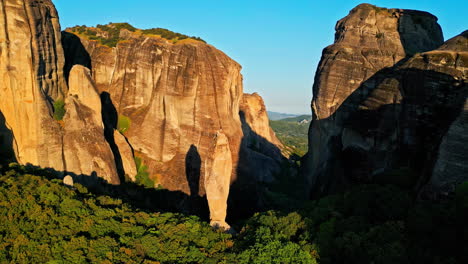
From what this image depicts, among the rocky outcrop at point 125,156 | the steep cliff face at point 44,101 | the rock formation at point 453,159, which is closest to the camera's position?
the rock formation at point 453,159

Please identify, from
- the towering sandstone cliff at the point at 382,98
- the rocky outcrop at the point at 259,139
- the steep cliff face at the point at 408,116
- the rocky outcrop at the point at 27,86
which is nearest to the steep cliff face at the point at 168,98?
the rocky outcrop at the point at 27,86

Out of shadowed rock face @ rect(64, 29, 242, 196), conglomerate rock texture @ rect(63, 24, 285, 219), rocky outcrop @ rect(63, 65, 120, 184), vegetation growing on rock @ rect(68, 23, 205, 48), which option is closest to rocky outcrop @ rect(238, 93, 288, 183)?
conglomerate rock texture @ rect(63, 24, 285, 219)

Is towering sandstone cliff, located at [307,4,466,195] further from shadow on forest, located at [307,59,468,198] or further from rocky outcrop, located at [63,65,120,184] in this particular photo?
rocky outcrop, located at [63,65,120,184]

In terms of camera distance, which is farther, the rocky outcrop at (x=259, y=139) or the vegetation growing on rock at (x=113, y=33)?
the rocky outcrop at (x=259, y=139)

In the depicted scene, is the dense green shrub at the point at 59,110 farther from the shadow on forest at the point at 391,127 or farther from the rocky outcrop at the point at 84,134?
the shadow on forest at the point at 391,127

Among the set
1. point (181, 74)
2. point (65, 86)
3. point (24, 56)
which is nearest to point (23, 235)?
point (24, 56)

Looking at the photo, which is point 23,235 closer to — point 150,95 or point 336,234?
point 336,234
